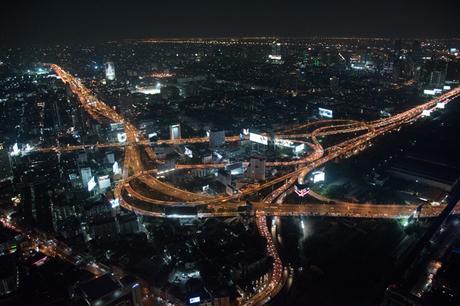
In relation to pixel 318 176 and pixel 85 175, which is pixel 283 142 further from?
pixel 85 175

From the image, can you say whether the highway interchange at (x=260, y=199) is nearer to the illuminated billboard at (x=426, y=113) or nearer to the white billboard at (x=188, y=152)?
the white billboard at (x=188, y=152)

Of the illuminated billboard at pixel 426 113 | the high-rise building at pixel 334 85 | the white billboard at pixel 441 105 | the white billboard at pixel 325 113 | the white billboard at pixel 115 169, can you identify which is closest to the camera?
the white billboard at pixel 115 169

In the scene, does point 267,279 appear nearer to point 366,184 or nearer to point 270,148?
point 366,184

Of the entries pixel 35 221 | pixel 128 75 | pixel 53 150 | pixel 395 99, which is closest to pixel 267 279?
pixel 35 221

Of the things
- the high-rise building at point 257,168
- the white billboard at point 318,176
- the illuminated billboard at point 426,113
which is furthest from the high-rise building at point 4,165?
the illuminated billboard at point 426,113

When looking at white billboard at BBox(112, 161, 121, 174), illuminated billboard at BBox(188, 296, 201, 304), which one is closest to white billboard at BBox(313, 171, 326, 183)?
illuminated billboard at BBox(188, 296, 201, 304)
